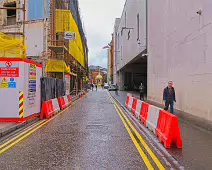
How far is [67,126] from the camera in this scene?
36.7 ft

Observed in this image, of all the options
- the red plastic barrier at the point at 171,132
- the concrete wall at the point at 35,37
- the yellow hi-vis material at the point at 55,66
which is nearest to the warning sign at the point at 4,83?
the red plastic barrier at the point at 171,132

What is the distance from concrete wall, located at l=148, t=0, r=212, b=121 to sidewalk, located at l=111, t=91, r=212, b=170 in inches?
39.2

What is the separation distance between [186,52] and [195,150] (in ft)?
22.9

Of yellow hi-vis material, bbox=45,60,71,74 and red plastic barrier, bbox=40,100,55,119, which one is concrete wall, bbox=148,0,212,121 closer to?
red plastic barrier, bbox=40,100,55,119

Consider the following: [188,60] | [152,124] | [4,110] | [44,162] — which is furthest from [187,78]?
[44,162]

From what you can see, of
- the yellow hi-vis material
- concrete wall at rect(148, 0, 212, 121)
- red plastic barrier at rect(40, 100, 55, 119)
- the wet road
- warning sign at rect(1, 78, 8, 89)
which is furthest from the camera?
the yellow hi-vis material

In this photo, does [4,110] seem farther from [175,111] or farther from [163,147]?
[175,111]

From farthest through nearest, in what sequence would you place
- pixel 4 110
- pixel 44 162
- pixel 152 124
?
pixel 4 110
pixel 152 124
pixel 44 162

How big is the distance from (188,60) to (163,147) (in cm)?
641

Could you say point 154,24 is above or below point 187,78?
above

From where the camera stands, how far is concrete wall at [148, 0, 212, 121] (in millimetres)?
10680

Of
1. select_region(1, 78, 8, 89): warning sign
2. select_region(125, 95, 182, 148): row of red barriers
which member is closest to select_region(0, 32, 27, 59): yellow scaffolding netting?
select_region(1, 78, 8, 89): warning sign

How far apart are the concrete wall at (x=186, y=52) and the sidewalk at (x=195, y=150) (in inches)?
39.2

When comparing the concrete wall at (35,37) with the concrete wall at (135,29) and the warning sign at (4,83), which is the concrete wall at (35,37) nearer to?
the concrete wall at (135,29)
